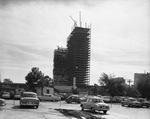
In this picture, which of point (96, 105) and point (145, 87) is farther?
point (145, 87)

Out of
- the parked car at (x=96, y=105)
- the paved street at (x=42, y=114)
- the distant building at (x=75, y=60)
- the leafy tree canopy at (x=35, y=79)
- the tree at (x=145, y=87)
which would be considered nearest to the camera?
the paved street at (x=42, y=114)

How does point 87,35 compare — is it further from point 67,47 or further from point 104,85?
point 104,85

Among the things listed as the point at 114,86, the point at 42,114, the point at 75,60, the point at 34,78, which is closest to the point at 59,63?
the point at 75,60

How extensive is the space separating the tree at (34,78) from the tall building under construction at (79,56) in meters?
94.7

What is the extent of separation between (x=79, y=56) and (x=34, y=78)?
9976 cm

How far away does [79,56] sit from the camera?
173 metres

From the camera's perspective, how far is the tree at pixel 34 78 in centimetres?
7412

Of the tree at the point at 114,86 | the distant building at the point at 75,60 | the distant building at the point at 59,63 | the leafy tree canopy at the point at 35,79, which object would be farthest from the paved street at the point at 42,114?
the distant building at the point at 59,63

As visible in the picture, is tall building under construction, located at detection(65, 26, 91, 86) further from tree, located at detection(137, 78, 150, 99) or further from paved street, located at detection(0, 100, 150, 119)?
paved street, located at detection(0, 100, 150, 119)

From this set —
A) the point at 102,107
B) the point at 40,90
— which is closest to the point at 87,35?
the point at 40,90

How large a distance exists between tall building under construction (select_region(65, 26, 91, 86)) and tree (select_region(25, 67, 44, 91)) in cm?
9470

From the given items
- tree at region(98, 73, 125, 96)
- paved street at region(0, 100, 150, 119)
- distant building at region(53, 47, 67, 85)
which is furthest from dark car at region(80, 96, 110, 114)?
distant building at region(53, 47, 67, 85)

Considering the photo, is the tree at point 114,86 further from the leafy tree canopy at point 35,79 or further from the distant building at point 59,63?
the distant building at point 59,63

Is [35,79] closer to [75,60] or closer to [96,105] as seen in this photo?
[96,105]
